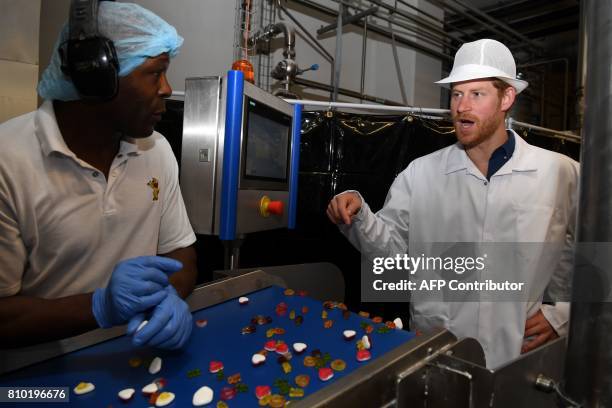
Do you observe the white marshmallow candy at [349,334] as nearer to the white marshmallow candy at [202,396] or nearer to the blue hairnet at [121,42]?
the white marshmallow candy at [202,396]

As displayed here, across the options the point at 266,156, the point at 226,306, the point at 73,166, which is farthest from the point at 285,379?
the point at 266,156

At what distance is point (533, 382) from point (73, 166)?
0.97 metres

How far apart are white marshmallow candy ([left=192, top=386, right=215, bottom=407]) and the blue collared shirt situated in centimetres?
122

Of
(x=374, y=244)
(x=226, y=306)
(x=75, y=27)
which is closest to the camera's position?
(x=75, y=27)

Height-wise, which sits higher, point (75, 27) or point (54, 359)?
point (75, 27)

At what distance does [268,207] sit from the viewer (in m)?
1.52

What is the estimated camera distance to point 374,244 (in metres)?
1.42

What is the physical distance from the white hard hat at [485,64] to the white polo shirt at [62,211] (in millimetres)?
1060

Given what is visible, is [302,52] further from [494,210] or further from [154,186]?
[154,186]

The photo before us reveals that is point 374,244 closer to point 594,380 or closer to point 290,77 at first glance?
point 594,380

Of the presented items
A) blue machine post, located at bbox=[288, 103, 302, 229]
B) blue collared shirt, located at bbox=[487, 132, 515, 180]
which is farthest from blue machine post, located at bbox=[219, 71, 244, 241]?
blue collared shirt, located at bbox=[487, 132, 515, 180]

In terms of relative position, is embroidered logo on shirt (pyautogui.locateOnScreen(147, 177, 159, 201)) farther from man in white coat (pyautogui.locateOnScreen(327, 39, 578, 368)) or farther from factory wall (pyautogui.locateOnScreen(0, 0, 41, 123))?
factory wall (pyautogui.locateOnScreen(0, 0, 41, 123))

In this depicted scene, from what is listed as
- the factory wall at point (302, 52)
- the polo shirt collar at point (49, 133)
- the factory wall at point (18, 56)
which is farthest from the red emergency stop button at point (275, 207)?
the factory wall at point (302, 52)

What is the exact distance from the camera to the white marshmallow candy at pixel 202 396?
1.85 feet
